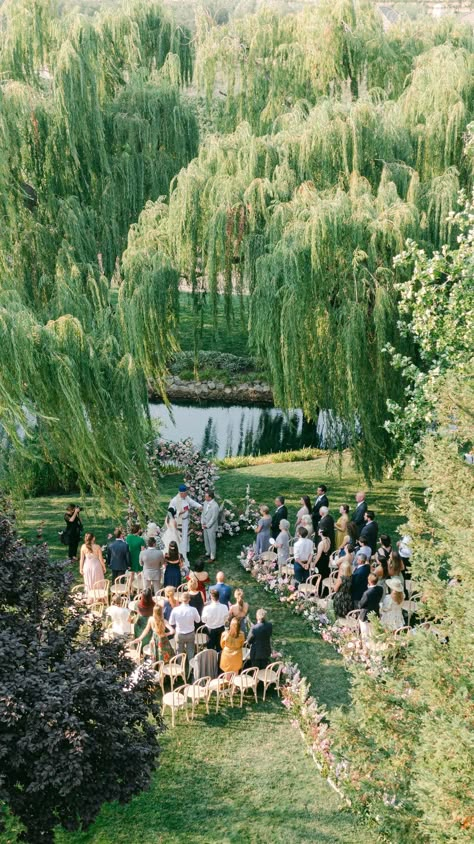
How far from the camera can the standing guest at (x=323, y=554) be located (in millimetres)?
14375

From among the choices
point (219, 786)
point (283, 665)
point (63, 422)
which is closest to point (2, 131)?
point (63, 422)

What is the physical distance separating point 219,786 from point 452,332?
7.47m

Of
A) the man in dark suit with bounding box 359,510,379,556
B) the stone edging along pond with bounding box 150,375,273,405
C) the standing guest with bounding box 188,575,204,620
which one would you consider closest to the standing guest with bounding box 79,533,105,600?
the standing guest with bounding box 188,575,204,620

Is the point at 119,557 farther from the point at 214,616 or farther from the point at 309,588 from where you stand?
the point at 309,588

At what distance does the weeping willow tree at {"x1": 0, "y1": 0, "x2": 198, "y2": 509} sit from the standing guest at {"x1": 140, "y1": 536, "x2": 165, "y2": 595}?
1.48 metres

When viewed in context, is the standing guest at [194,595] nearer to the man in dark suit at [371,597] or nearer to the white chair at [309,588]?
the white chair at [309,588]

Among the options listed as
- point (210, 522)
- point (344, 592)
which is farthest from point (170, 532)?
point (344, 592)

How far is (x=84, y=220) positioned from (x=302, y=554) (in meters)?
8.55

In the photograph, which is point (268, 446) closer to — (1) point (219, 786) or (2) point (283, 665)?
(2) point (283, 665)

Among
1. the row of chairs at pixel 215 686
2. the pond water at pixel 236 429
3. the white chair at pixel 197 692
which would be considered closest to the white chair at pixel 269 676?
the row of chairs at pixel 215 686

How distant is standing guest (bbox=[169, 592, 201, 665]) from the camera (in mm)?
11703

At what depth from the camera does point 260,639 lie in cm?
1162

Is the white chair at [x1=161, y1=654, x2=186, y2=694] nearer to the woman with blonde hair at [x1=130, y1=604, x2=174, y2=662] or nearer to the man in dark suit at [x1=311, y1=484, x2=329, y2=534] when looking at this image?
the woman with blonde hair at [x1=130, y1=604, x2=174, y2=662]

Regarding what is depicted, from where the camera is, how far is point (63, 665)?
7.66 meters
